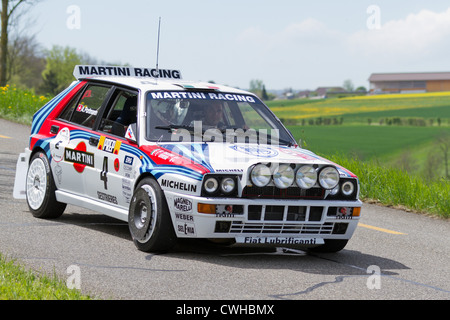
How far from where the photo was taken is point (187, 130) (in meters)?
8.02

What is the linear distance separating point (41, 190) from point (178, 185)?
2669mm

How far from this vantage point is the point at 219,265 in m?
7.12


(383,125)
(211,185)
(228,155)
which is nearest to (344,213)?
(228,155)

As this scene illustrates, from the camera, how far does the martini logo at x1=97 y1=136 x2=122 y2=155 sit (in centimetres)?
812

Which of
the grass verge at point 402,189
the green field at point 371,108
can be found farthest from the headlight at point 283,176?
the green field at point 371,108

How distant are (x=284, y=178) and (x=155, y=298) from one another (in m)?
1.89

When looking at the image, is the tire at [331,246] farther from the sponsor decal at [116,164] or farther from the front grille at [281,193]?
the sponsor decal at [116,164]

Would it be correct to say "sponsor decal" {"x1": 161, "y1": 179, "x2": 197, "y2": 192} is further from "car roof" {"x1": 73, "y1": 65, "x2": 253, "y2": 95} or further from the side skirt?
"car roof" {"x1": 73, "y1": 65, "x2": 253, "y2": 95}

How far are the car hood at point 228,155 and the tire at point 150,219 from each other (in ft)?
1.06

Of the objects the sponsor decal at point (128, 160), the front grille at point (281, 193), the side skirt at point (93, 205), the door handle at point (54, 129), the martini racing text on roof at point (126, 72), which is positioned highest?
the martini racing text on roof at point (126, 72)

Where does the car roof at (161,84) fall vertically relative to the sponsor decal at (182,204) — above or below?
above

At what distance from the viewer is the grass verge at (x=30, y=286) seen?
5.34m

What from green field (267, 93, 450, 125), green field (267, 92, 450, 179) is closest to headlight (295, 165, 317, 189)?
green field (267, 92, 450, 179)

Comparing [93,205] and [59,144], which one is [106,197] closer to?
[93,205]
